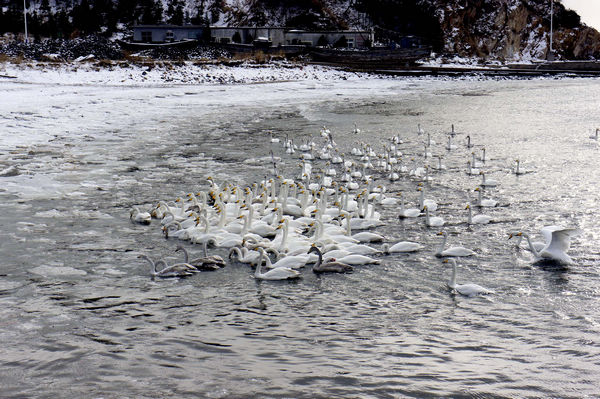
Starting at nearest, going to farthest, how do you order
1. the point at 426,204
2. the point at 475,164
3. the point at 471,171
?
the point at 426,204 < the point at 471,171 < the point at 475,164

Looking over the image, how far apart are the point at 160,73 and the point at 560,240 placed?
5232 centimetres

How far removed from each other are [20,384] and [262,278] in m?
5.00

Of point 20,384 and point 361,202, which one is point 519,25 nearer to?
point 361,202

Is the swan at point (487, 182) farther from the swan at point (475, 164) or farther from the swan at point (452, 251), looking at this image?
the swan at point (452, 251)

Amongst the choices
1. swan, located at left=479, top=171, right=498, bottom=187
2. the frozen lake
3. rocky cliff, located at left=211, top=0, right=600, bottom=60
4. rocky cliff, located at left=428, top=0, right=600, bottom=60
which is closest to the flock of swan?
swan, located at left=479, top=171, right=498, bottom=187

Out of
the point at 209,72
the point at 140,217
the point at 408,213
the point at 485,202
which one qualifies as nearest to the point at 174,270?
the point at 140,217

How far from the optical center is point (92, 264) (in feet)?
42.3

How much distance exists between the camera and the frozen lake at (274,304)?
8539 mm

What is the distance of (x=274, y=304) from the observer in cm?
1112

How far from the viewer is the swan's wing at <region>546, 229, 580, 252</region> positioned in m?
12.8

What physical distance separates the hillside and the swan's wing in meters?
97.9

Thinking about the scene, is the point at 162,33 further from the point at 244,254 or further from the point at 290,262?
the point at 290,262

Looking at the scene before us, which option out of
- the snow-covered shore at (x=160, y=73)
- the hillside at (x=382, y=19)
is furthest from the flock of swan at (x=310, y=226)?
the hillside at (x=382, y=19)

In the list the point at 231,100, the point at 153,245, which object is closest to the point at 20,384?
the point at 153,245
